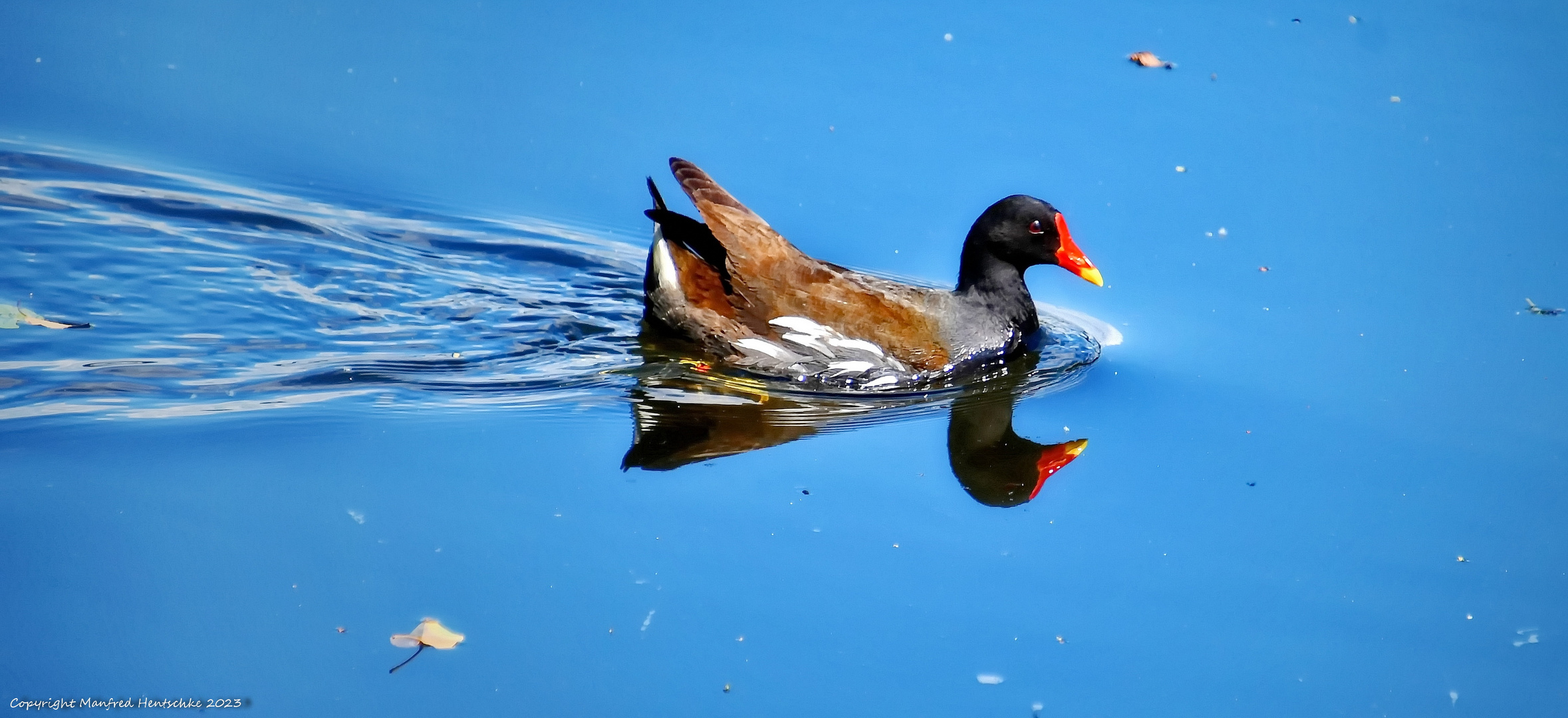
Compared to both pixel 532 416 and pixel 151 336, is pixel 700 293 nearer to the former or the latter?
pixel 532 416

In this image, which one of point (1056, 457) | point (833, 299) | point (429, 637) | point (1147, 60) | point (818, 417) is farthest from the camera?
point (1147, 60)

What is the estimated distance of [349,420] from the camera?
4762 mm

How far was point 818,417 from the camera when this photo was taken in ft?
17.0

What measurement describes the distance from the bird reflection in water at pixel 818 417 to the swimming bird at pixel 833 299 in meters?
0.13

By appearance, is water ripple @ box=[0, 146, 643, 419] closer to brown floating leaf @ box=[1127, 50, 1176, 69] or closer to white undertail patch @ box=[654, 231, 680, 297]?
white undertail patch @ box=[654, 231, 680, 297]

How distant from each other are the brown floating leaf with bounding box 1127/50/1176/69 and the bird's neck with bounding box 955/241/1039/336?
9.25 ft

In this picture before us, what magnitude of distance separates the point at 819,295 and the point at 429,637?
8.20 ft

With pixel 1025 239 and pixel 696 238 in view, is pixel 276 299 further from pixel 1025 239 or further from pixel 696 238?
pixel 1025 239

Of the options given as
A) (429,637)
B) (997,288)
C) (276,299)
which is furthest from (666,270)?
(429,637)

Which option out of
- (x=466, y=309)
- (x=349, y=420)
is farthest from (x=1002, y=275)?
(x=349, y=420)

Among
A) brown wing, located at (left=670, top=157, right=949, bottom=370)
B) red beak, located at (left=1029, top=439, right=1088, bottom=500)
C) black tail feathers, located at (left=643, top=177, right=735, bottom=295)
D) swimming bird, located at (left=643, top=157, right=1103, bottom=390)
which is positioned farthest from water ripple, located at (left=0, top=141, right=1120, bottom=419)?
red beak, located at (left=1029, top=439, right=1088, bottom=500)

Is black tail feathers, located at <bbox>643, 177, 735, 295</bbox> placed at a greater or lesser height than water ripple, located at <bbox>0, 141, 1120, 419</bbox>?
greater

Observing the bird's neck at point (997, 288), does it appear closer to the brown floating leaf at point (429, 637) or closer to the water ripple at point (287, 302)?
the water ripple at point (287, 302)

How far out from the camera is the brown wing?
5.48m
